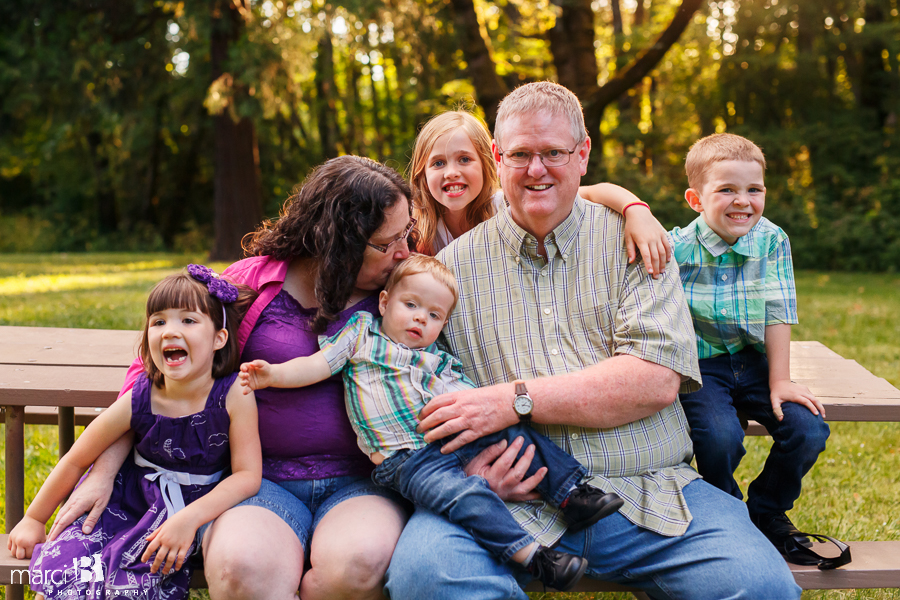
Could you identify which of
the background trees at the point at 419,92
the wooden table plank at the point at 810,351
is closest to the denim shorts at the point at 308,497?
the wooden table plank at the point at 810,351

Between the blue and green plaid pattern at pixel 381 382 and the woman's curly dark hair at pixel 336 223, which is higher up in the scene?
the woman's curly dark hair at pixel 336 223

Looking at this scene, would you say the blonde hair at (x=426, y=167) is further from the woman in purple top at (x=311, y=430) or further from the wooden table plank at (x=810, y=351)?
the wooden table plank at (x=810, y=351)

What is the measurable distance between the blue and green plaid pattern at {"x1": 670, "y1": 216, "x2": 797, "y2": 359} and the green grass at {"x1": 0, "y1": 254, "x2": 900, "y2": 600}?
2.84ft

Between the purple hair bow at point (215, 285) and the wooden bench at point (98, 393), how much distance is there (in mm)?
556

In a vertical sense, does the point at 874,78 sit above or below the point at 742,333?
above

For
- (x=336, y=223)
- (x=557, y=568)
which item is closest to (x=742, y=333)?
(x=557, y=568)

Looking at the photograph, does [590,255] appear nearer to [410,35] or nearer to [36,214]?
[410,35]

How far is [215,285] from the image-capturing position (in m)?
2.32

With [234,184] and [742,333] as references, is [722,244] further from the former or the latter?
[234,184]

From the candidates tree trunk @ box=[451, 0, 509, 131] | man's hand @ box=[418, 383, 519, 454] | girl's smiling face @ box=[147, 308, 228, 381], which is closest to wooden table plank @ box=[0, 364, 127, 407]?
girl's smiling face @ box=[147, 308, 228, 381]

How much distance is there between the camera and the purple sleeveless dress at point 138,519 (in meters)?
2.05

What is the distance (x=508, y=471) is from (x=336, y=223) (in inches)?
38.5

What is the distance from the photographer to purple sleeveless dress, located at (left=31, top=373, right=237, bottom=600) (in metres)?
2.05

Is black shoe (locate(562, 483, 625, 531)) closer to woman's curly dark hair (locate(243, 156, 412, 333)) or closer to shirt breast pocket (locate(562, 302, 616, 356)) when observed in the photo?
shirt breast pocket (locate(562, 302, 616, 356))
